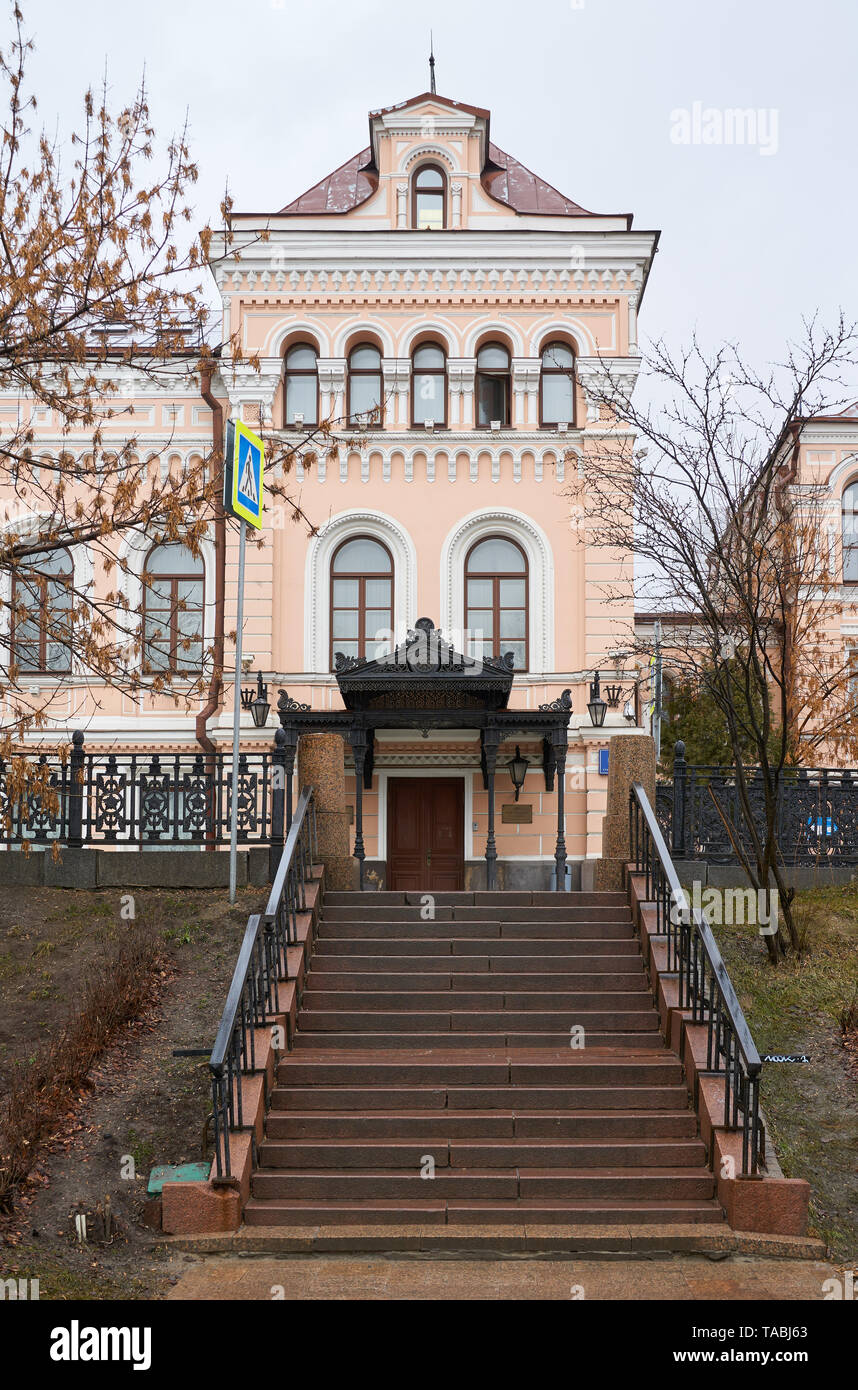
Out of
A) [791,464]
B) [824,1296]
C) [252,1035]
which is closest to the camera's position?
[824,1296]

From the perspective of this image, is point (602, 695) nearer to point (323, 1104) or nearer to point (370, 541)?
point (370, 541)

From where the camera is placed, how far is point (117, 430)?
68.0 ft

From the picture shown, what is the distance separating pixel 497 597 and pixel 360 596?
2.26 metres

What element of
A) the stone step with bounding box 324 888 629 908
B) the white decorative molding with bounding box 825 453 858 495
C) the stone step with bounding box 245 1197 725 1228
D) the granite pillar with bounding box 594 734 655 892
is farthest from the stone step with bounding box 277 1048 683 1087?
the white decorative molding with bounding box 825 453 858 495

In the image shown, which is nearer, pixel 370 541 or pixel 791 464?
pixel 370 541

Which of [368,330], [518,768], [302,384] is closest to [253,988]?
[518,768]

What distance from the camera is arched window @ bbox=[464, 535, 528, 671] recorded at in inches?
794

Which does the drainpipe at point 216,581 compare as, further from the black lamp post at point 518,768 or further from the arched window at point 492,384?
the black lamp post at point 518,768

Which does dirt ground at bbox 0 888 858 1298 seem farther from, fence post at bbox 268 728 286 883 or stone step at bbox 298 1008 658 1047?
stone step at bbox 298 1008 658 1047

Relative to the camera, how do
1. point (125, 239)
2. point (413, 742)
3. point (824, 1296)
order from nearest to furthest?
point (824, 1296)
point (125, 239)
point (413, 742)

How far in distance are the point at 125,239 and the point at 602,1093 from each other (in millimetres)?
6959

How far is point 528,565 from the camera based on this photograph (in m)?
20.4

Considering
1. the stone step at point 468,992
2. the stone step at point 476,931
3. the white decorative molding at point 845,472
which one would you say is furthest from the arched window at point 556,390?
the stone step at point 468,992

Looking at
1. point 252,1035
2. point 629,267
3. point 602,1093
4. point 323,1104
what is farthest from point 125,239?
point 629,267
